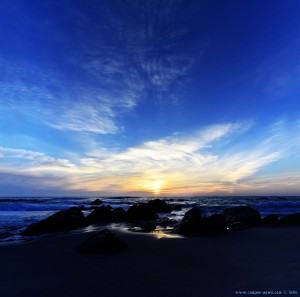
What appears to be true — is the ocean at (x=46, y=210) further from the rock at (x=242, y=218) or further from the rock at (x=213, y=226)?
the rock at (x=213, y=226)

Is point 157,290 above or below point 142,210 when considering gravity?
below

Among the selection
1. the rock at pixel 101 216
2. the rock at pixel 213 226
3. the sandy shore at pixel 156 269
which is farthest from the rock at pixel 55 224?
the rock at pixel 213 226

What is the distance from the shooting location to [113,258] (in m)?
7.75

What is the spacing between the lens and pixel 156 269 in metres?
6.59

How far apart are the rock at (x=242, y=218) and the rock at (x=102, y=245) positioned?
7.17 m

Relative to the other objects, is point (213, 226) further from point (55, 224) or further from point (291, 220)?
point (55, 224)

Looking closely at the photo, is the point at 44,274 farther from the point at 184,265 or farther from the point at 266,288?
the point at 266,288

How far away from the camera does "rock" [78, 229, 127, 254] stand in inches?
331

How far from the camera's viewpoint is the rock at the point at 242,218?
47.1ft

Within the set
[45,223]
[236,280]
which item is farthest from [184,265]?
[45,223]

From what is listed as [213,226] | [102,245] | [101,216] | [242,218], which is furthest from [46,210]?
[102,245]

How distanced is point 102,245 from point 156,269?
251cm

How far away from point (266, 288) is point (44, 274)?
478 centimetres

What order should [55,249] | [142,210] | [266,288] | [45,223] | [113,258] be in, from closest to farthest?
[266,288], [113,258], [55,249], [45,223], [142,210]
